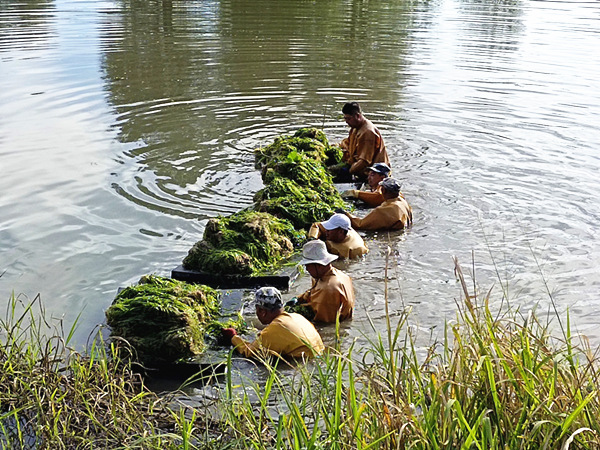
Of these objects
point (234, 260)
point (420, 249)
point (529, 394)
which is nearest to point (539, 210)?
point (420, 249)

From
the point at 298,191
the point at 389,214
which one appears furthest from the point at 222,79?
the point at 389,214

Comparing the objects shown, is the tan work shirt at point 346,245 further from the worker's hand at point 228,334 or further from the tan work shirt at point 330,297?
the worker's hand at point 228,334

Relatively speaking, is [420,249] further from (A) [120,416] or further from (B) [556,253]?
(A) [120,416]

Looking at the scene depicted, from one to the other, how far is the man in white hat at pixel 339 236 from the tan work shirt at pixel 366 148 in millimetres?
2774

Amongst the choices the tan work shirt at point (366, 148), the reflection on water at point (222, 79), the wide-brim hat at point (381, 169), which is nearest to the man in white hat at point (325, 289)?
the reflection on water at point (222, 79)

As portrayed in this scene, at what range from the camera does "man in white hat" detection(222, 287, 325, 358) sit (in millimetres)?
5980

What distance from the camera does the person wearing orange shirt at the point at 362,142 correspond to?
11094 millimetres

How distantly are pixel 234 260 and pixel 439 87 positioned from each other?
10825 millimetres

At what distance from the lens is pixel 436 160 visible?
12.0 m

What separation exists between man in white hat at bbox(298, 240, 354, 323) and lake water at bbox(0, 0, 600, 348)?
275 mm

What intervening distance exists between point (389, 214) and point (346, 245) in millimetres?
1070

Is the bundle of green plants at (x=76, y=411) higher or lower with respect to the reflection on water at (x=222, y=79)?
lower

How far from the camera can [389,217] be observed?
9211 mm

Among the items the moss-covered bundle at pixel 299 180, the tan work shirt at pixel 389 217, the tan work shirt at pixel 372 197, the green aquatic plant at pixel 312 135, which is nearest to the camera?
the tan work shirt at pixel 389 217
